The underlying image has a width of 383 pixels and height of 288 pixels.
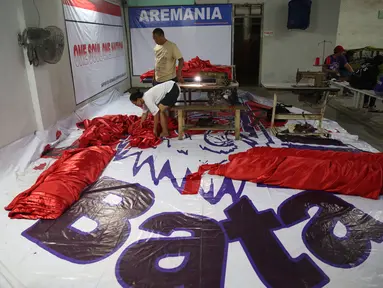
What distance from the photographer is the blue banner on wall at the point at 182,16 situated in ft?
26.2

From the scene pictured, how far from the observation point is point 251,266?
2057mm

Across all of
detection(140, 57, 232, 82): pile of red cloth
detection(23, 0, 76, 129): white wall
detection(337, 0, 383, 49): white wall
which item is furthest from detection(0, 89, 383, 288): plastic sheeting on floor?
detection(337, 0, 383, 49): white wall

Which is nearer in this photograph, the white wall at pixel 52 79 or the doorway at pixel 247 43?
the white wall at pixel 52 79

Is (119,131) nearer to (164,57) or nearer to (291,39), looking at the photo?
(164,57)

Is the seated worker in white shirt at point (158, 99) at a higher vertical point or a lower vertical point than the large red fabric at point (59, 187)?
higher

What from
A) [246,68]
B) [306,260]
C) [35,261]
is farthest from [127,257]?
[246,68]

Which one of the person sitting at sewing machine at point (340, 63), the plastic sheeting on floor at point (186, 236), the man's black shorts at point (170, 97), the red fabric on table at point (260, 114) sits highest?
the person sitting at sewing machine at point (340, 63)

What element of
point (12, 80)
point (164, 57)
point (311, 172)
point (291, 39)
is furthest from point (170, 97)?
point (291, 39)

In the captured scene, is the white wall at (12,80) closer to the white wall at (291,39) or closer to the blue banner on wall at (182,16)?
the blue banner on wall at (182,16)

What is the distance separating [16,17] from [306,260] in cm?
381

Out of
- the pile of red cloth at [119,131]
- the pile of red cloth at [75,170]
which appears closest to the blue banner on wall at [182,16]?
the pile of red cloth at [119,131]

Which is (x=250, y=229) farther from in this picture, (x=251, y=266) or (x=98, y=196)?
(x=98, y=196)

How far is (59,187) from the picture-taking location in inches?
110

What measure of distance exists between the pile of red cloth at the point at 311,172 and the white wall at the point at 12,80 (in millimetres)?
2048
